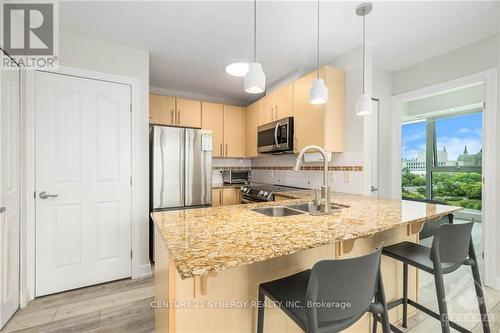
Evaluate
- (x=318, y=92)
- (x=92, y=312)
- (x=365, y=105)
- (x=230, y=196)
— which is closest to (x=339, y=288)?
(x=318, y=92)

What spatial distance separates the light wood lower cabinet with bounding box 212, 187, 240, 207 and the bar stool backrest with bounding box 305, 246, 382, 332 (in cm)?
281

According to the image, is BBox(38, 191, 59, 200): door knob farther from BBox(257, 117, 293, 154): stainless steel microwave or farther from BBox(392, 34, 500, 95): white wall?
BBox(392, 34, 500, 95): white wall

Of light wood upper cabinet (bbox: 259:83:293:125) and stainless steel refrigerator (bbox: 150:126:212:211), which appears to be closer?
stainless steel refrigerator (bbox: 150:126:212:211)

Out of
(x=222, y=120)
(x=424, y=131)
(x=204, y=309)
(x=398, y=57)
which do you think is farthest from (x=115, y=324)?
(x=424, y=131)

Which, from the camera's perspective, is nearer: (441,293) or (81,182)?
(441,293)

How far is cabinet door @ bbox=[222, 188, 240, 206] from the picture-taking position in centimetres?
370

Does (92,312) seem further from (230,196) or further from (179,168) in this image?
(230,196)

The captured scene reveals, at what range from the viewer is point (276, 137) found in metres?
3.08

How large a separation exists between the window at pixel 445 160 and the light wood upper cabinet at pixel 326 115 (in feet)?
7.45

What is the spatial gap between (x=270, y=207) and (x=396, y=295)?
1153 mm

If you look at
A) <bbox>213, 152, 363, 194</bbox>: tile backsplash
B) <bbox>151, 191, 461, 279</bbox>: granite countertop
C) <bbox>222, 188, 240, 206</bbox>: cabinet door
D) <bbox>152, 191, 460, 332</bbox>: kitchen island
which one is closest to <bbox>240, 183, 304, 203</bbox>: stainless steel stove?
<bbox>222, 188, 240, 206</bbox>: cabinet door

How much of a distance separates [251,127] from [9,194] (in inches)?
116

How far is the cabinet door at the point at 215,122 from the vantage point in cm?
385

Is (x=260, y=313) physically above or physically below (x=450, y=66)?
below
